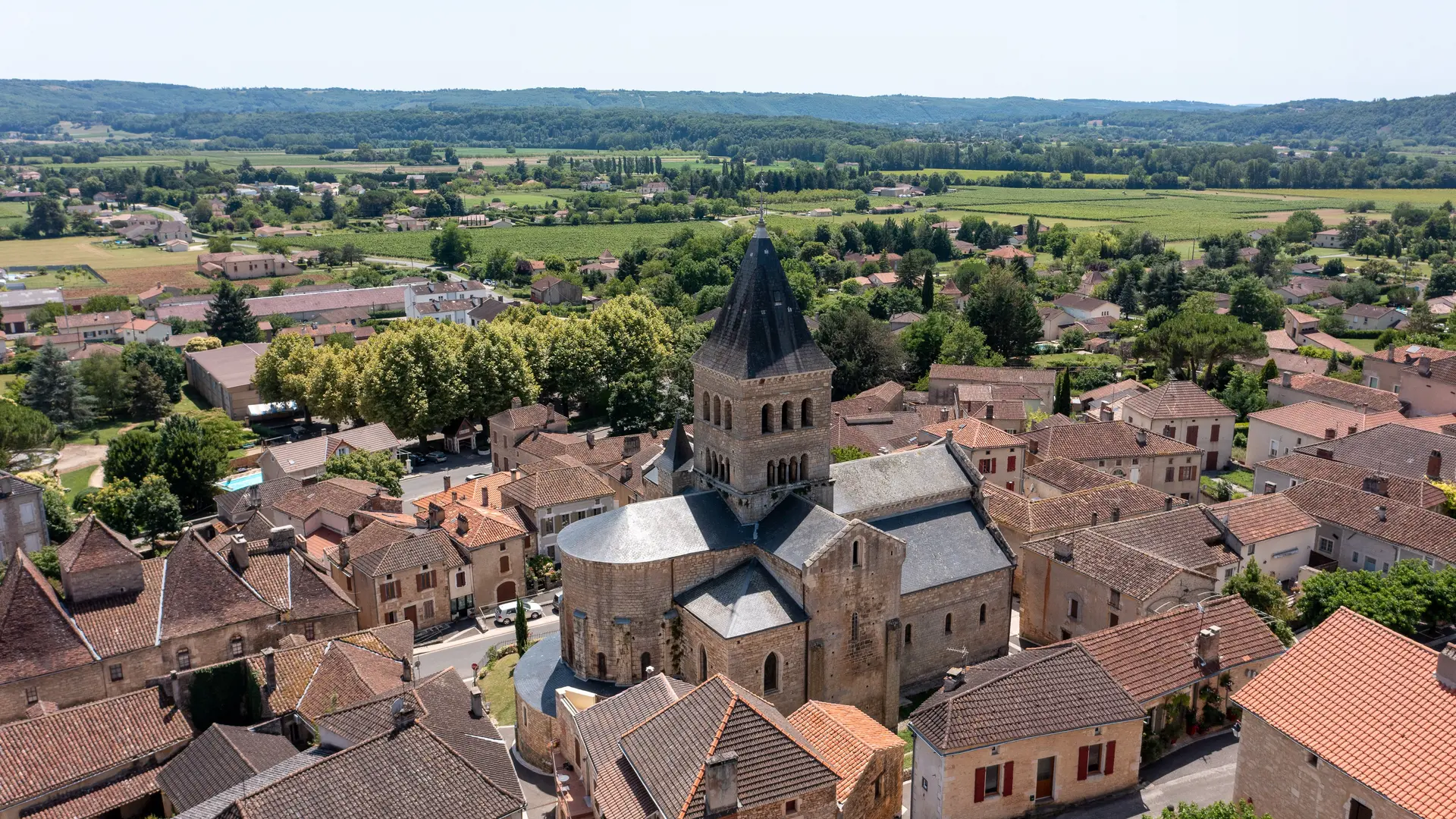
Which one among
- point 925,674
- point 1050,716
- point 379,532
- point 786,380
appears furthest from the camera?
point 379,532

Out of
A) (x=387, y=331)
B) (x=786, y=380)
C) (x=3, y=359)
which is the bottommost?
(x=3, y=359)

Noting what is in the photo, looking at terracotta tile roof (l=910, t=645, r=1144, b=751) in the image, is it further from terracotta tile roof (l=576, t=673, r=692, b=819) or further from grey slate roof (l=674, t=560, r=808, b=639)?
terracotta tile roof (l=576, t=673, r=692, b=819)

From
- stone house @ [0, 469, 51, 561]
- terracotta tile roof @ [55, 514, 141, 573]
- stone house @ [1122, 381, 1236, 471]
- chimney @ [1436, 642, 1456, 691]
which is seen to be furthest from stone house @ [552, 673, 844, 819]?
stone house @ [1122, 381, 1236, 471]

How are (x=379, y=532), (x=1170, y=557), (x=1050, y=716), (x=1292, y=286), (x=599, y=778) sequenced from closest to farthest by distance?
(x=599, y=778) < (x=1050, y=716) < (x=1170, y=557) < (x=379, y=532) < (x=1292, y=286)

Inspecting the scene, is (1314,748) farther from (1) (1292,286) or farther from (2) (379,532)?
(1) (1292,286)

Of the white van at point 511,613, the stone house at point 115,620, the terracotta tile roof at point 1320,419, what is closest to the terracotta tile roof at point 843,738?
the white van at point 511,613

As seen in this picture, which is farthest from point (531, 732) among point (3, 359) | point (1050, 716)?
point (3, 359)

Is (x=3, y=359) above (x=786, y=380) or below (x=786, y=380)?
below
